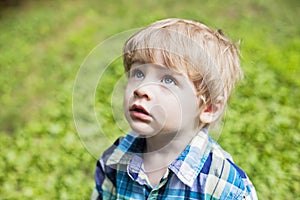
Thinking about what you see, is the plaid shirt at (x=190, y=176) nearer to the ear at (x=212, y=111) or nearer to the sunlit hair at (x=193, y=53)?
the ear at (x=212, y=111)

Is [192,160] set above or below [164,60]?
below

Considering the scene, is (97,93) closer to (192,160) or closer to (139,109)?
(192,160)

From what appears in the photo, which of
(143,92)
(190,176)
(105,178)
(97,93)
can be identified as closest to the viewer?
(143,92)

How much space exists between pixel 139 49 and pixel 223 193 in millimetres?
618

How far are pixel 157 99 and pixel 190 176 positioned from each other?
0.35m

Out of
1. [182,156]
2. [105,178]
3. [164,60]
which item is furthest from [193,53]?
[105,178]

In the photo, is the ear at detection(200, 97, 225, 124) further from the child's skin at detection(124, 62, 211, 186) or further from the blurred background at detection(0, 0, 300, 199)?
the blurred background at detection(0, 0, 300, 199)

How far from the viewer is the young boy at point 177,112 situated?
1.82m

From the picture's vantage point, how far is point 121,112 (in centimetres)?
199

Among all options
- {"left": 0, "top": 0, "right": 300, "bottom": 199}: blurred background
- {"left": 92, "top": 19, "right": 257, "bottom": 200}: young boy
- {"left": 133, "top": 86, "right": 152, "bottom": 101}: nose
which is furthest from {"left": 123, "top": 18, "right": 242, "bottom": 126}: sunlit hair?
{"left": 0, "top": 0, "right": 300, "bottom": 199}: blurred background

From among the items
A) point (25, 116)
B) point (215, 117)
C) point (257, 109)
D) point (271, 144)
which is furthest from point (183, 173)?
point (25, 116)

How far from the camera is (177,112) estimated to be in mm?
1835

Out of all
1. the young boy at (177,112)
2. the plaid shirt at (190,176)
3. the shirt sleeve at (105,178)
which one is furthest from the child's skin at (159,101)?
the shirt sleeve at (105,178)

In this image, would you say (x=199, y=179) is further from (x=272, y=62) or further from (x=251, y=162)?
(x=272, y=62)
